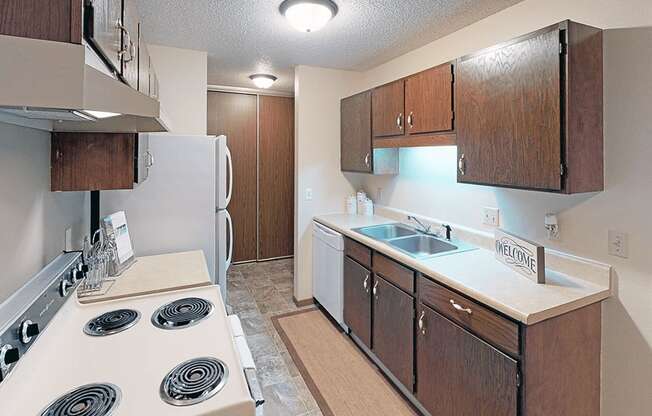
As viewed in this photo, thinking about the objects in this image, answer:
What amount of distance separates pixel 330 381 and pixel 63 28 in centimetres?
233

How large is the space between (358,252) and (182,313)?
58.8 inches

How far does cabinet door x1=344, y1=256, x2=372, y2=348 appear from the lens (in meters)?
2.58

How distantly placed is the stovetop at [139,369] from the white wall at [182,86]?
76.3 inches

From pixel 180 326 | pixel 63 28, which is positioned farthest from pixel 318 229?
pixel 63 28

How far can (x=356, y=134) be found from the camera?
10.7 feet

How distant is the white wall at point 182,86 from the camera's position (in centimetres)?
295

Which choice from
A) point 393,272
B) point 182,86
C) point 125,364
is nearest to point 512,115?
point 393,272

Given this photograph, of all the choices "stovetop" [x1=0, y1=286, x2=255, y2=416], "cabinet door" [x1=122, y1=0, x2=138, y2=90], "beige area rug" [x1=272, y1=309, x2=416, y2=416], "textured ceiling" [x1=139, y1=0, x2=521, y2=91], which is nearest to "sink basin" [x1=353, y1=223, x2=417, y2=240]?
"beige area rug" [x1=272, y1=309, x2=416, y2=416]

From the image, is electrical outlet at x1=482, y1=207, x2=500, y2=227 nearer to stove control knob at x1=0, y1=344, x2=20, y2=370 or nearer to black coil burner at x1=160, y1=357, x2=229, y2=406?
black coil burner at x1=160, y1=357, x2=229, y2=406

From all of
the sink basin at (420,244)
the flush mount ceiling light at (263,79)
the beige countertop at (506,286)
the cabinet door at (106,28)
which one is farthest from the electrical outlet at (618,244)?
the flush mount ceiling light at (263,79)

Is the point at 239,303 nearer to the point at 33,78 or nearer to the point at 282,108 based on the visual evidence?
the point at 282,108

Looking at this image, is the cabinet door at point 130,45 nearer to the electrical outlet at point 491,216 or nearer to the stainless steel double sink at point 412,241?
the stainless steel double sink at point 412,241

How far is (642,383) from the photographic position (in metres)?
Answer: 1.53

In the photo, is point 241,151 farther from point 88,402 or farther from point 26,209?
point 88,402
